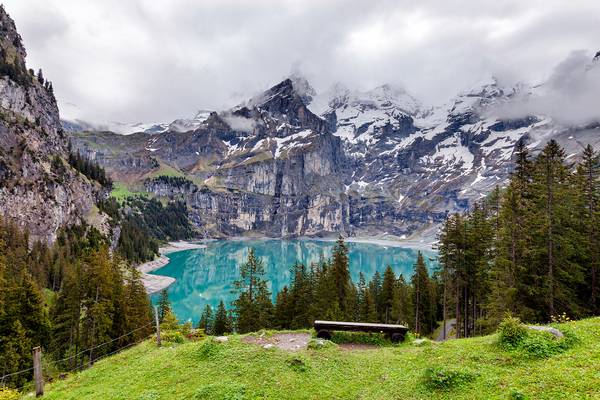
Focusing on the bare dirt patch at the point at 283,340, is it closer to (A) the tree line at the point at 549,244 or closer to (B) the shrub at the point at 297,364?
(B) the shrub at the point at 297,364

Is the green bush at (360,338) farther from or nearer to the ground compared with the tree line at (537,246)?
nearer to the ground

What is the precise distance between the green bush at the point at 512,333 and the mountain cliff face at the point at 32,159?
407 ft

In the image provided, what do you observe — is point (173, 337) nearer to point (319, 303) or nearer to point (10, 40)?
point (319, 303)

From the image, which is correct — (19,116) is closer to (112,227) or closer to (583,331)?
(112,227)

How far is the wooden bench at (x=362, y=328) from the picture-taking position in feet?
62.5

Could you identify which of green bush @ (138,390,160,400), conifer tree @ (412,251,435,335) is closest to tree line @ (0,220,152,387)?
green bush @ (138,390,160,400)

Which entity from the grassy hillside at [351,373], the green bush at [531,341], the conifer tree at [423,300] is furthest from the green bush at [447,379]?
the conifer tree at [423,300]

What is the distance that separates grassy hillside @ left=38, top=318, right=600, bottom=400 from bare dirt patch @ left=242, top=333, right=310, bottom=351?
4.27 feet

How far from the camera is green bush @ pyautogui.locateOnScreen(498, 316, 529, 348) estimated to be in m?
13.3

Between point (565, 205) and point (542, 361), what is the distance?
23.1 metres

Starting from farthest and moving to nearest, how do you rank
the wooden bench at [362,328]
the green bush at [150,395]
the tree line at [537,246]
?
the tree line at [537,246]
the wooden bench at [362,328]
the green bush at [150,395]

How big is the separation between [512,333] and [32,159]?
485 ft

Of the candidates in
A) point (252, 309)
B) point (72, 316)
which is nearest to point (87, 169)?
point (72, 316)

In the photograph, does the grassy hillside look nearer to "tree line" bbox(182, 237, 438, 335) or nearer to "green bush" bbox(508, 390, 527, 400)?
"green bush" bbox(508, 390, 527, 400)
